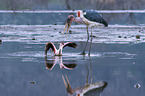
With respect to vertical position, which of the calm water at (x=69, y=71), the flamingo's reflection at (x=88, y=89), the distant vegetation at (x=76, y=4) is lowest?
the flamingo's reflection at (x=88, y=89)

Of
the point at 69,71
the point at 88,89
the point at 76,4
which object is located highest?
the point at 76,4

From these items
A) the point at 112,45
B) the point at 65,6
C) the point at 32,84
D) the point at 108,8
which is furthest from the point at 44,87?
the point at 65,6

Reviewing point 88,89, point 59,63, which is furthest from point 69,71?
point 88,89

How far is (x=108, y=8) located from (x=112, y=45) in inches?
1578

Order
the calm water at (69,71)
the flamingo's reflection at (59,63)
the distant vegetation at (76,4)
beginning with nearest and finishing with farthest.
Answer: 1. the calm water at (69,71)
2. the flamingo's reflection at (59,63)
3. the distant vegetation at (76,4)

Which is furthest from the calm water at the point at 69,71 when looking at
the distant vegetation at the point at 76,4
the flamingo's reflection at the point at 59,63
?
the distant vegetation at the point at 76,4

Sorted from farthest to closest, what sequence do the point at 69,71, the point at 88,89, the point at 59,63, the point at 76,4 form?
1. the point at 76,4
2. the point at 59,63
3. the point at 69,71
4. the point at 88,89

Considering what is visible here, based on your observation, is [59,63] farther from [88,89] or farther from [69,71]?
[88,89]

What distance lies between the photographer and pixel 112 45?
16.3 m

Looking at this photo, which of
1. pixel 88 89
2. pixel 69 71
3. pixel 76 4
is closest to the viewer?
pixel 88 89

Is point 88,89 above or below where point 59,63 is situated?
below

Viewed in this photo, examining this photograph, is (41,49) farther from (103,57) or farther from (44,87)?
(44,87)

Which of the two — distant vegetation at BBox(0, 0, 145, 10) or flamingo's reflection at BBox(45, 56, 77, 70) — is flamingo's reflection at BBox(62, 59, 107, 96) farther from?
distant vegetation at BBox(0, 0, 145, 10)

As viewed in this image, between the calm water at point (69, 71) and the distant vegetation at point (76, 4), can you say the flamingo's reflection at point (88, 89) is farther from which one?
the distant vegetation at point (76, 4)
